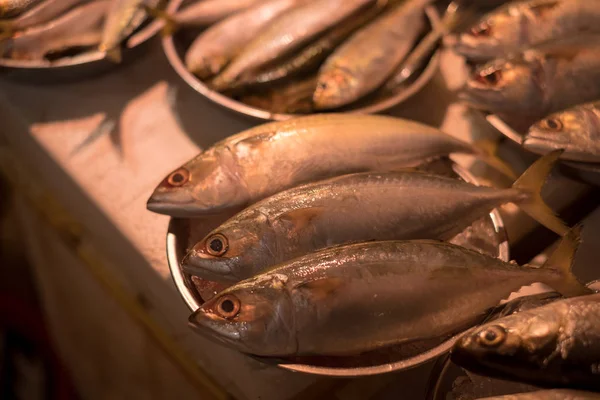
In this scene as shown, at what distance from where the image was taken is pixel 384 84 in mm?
1187

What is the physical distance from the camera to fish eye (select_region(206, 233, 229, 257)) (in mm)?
721

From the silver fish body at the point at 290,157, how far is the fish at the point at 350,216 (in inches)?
2.8

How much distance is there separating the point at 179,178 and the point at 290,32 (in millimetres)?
558

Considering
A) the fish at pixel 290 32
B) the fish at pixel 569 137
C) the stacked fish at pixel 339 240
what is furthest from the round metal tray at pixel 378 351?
the fish at pixel 290 32

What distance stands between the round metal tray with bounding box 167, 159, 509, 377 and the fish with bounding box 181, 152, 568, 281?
2.1 inches

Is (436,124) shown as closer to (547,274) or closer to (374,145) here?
(374,145)

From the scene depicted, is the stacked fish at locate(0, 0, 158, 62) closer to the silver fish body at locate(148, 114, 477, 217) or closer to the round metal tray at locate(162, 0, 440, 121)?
the round metal tray at locate(162, 0, 440, 121)

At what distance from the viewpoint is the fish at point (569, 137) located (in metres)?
0.90

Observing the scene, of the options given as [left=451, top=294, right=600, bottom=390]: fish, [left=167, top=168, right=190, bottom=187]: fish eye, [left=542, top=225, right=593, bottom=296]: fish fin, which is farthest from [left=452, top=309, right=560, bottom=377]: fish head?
[left=167, top=168, right=190, bottom=187]: fish eye

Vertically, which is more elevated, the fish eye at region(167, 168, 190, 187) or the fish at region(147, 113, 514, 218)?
the fish eye at region(167, 168, 190, 187)

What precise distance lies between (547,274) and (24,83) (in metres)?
1.24

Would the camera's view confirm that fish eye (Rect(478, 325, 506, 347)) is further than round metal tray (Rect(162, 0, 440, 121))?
No

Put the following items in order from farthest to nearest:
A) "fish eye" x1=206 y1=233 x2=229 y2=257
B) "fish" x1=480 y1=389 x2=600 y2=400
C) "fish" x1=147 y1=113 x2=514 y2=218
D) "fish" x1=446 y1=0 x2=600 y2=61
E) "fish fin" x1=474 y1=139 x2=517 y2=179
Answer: "fish" x1=446 y1=0 x2=600 y2=61 < "fish fin" x1=474 y1=139 x2=517 y2=179 < "fish" x1=147 y1=113 x2=514 y2=218 < "fish eye" x1=206 y1=233 x2=229 y2=257 < "fish" x1=480 y1=389 x2=600 y2=400

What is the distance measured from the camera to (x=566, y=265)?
0.73 meters
